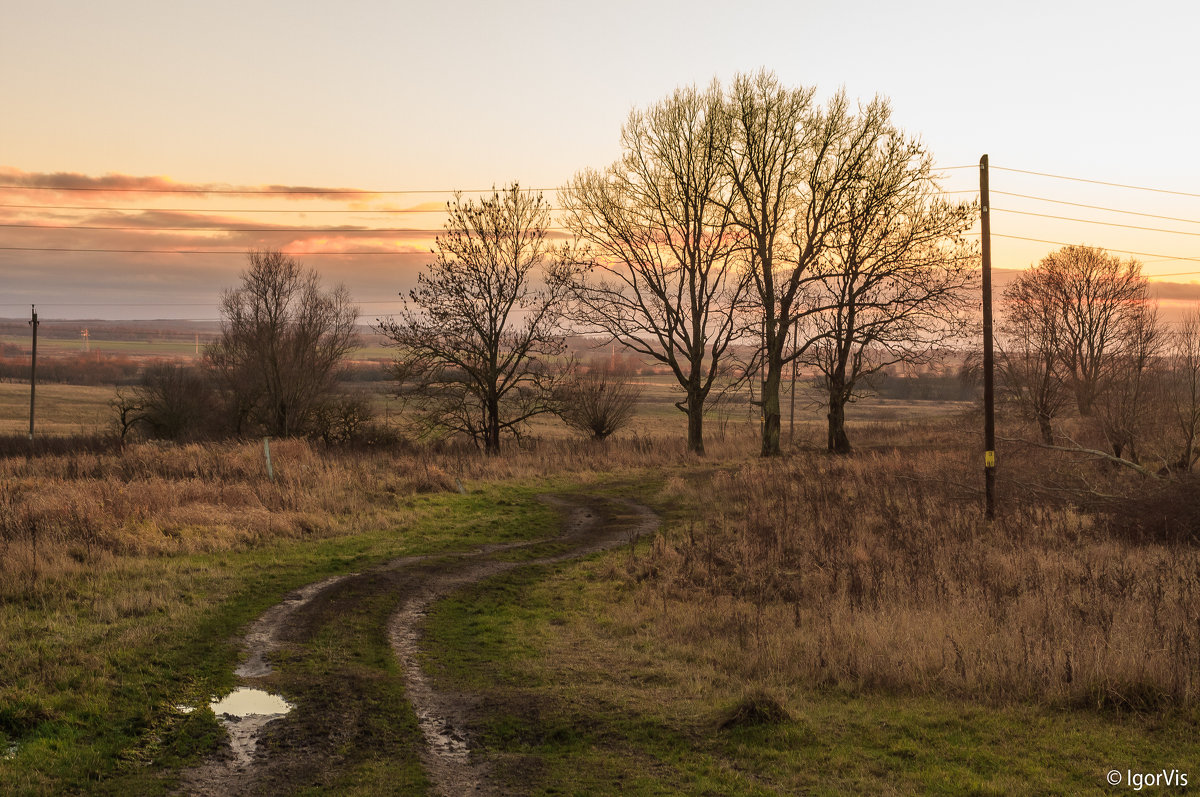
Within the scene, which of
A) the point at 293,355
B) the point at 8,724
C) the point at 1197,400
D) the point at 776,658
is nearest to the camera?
the point at 8,724

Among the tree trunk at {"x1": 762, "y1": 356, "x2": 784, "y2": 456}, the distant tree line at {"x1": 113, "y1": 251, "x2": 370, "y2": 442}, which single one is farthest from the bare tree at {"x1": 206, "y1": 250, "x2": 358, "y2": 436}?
the tree trunk at {"x1": 762, "y1": 356, "x2": 784, "y2": 456}

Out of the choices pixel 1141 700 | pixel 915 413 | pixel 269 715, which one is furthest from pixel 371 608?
pixel 915 413

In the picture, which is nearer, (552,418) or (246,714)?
(246,714)

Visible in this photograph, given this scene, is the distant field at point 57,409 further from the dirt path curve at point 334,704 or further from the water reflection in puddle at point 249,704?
the water reflection in puddle at point 249,704

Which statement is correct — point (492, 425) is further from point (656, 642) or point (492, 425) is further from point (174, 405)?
point (656, 642)

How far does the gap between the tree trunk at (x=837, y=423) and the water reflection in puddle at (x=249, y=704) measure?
30.7 meters

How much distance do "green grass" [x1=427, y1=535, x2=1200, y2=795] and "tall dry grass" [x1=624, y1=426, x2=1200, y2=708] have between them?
16.3 inches

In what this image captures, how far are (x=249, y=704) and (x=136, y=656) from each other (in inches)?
84.0

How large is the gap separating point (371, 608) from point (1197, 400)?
18.3 meters

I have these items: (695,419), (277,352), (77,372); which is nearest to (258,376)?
(277,352)

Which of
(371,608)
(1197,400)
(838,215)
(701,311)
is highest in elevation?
(838,215)

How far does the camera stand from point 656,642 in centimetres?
1070

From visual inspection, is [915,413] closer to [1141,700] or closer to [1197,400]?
[1197,400]

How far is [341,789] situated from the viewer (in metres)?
6.28
